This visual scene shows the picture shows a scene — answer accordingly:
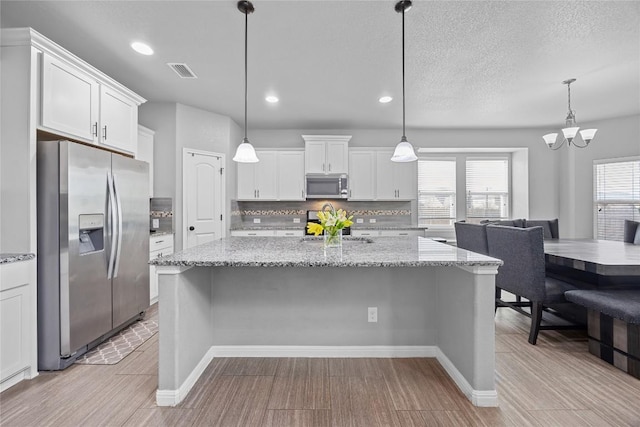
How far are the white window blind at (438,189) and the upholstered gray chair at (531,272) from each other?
10.1ft

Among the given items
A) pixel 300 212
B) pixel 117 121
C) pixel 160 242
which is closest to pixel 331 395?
pixel 160 242

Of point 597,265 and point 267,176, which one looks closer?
point 597,265

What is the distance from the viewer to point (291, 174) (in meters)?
5.38

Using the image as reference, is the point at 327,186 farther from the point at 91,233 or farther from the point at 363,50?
the point at 91,233

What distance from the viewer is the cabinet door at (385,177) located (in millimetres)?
5402

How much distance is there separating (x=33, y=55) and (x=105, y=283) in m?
1.74

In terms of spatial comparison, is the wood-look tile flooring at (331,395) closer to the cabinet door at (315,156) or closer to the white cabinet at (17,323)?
the white cabinet at (17,323)

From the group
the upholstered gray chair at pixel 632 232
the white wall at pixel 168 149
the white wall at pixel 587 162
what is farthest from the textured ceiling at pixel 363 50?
the upholstered gray chair at pixel 632 232

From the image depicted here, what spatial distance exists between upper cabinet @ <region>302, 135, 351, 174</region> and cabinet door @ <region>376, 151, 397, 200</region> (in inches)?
23.2

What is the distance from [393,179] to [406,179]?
22 centimetres

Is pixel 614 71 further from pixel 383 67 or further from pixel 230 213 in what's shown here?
pixel 230 213

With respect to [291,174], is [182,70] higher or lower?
higher

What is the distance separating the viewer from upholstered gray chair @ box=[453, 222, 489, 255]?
320 cm

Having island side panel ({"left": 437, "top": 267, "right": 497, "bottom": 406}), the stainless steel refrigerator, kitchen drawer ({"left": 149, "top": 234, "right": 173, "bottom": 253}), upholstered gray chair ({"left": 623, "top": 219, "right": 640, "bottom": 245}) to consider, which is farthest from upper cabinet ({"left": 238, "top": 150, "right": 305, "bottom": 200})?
upholstered gray chair ({"left": 623, "top": 219, "right": 640, "bottom": 245})
